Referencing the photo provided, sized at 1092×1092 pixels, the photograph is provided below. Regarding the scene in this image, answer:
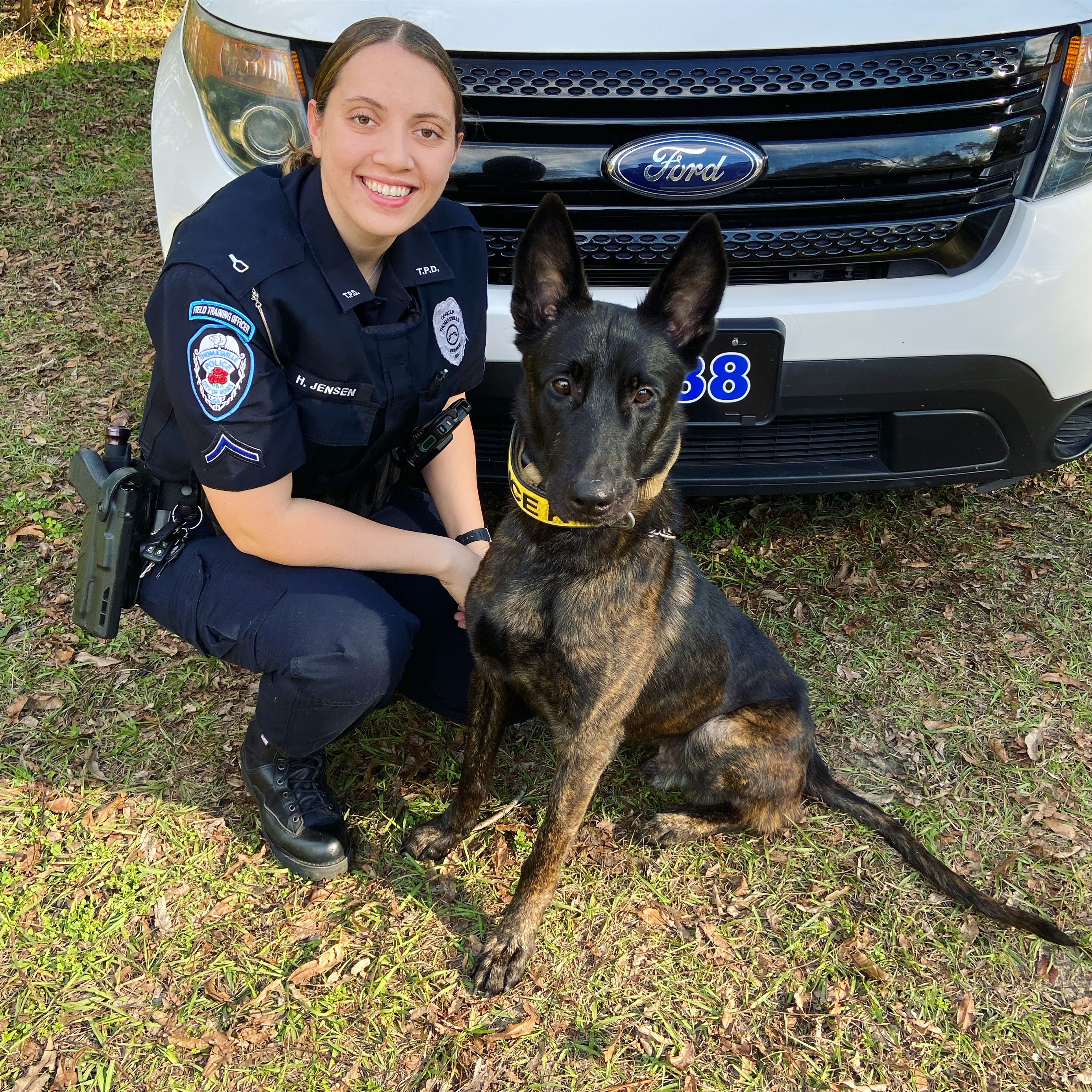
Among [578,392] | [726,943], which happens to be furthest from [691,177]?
[726,943]

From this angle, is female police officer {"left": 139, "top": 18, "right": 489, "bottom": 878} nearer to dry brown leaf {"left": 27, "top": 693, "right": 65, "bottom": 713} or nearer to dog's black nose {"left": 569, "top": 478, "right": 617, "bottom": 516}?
dog's black nose {"left": 569, "top": 478, "right": 617, "bottom": 516}

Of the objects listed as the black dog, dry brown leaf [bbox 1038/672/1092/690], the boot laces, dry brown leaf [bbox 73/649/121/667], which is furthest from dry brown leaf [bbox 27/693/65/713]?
dry brown leaf [bbox 1038/672/1092/690]

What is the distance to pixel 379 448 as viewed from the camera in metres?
2.58

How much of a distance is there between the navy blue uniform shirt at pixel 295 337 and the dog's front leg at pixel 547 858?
0.97m

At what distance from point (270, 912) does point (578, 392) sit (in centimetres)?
157

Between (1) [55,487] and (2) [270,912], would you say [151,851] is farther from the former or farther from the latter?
(1) [55,487]

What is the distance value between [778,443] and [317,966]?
2.00 metres

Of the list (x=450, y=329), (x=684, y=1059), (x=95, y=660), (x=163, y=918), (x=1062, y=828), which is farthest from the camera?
(x=95, y=660)

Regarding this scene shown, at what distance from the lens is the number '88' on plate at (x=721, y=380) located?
8.86 ft

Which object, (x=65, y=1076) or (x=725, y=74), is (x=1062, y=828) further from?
(x=65, y=1076)

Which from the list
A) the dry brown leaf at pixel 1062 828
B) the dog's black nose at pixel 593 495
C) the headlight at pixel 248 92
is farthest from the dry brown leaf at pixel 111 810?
the dry brown leaf at pixel 1062 828

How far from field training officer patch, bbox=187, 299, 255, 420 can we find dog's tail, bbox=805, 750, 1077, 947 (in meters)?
1.81

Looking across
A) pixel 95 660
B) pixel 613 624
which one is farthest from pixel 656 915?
pixel 95 660

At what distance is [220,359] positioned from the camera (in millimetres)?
2109
